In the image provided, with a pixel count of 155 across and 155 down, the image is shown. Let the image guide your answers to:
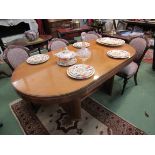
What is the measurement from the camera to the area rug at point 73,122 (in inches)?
Answer: 72.4

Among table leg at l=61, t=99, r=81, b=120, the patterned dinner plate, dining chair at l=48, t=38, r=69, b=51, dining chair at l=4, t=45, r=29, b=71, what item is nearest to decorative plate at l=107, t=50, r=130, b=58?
the patterned dinner plate

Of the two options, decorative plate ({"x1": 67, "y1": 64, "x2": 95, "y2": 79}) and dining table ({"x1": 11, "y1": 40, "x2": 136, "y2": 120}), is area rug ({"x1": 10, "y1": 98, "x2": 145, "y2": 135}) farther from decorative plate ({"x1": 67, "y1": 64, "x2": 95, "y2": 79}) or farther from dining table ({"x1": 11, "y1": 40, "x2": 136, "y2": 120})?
decorative plate ({"x1": 67, "y1": 64, "x2": 95, "y2": 79})

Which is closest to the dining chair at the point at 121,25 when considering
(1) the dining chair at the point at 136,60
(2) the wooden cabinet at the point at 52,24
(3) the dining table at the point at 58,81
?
(2) the wooden cabinet at the point at 52,24

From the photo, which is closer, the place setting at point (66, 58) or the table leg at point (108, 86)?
the place setting at point (66, 58)

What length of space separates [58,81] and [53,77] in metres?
0.11

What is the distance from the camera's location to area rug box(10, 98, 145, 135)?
184 centimetres

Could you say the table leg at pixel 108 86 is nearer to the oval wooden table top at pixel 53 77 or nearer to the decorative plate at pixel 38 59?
the oval wooden table top at pixel 53 77

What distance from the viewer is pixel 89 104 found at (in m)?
2.29

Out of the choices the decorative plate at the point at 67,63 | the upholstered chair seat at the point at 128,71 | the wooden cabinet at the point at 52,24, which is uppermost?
the decorative plate at the point at 67,63

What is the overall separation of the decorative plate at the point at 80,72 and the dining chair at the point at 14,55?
1.03m

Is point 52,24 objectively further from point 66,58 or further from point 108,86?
point 66,58

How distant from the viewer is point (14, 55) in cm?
223

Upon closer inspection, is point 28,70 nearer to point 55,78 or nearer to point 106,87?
point 55,78

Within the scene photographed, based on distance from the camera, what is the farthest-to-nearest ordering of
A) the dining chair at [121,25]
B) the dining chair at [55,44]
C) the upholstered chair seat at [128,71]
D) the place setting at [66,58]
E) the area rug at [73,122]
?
the dining chair at [121,25]
the dining chair at [55,44]
the upholstered chair seat at [128,71]
the area rug at [73,122]
the place setting at [66,58]
